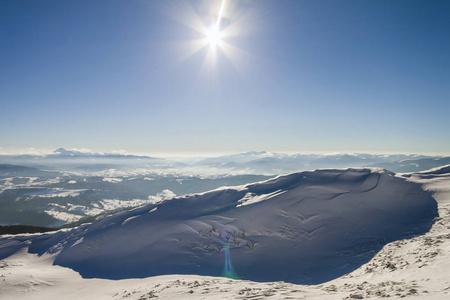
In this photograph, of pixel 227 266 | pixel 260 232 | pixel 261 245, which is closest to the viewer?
pixel 227 266

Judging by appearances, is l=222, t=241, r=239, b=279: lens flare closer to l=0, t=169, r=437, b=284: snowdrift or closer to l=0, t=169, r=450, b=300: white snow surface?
l=0, t=169, r=437, b=284: snowdrift

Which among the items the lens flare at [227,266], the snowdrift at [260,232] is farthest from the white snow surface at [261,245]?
the lens flare at [227,266]

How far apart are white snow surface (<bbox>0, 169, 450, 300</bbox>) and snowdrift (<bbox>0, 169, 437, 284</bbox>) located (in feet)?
0.36

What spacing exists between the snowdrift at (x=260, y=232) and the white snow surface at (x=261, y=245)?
0.11 meters

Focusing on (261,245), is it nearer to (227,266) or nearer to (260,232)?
(260,232)

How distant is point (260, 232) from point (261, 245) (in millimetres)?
1672

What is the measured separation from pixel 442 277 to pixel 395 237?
9.48 metres

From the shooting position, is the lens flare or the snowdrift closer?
the lens flare

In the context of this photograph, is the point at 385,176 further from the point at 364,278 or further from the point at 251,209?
the point at 364,278

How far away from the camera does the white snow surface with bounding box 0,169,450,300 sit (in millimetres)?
9308

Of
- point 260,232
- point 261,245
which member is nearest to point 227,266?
point 261,245

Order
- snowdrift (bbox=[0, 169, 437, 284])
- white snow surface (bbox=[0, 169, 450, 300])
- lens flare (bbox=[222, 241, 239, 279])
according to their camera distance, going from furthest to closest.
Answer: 1. snowdrift (bbox=[0, 169, 437, 284])
2. lens flare (bbox=[222, 241, 239, 279])
3. white snow surface (bbox=[0, 169, 450, 300])

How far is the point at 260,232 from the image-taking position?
1898 cm

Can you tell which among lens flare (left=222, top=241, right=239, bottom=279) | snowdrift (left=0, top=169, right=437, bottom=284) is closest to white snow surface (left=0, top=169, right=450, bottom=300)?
snowdrift (left=0, top=169, right=437, bottom=284)
